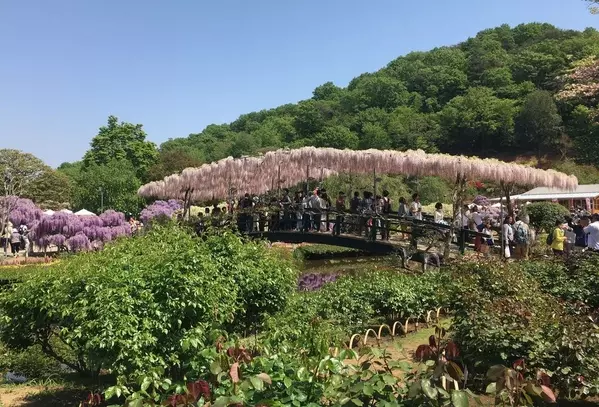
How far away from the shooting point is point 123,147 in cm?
6475

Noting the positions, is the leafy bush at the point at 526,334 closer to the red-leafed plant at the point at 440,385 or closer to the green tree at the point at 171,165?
the red-leafed plant at the point at 440,385

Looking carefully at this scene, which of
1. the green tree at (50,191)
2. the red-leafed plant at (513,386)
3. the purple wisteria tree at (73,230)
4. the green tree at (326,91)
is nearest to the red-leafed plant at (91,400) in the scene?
the red-leafed plant at (513,386)

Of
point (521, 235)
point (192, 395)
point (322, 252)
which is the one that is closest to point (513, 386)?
point (192, 395)

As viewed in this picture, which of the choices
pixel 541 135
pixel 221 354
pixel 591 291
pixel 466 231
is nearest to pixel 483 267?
pixel 591 291

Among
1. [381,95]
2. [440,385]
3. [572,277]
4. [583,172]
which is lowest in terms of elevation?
[572,277]

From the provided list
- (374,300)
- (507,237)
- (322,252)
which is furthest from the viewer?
(322,252)

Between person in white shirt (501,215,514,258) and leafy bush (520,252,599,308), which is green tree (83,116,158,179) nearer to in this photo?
person in white shirt (501,215,514,258)

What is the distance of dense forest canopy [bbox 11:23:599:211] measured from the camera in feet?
161

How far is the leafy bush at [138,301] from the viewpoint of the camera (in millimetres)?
4645

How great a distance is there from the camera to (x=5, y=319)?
591 cm

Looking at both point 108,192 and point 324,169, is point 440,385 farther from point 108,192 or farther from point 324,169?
point 108,192

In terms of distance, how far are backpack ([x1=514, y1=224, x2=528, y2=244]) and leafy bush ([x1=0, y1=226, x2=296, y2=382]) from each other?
9.23 metres

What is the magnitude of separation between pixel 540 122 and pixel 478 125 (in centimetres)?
673

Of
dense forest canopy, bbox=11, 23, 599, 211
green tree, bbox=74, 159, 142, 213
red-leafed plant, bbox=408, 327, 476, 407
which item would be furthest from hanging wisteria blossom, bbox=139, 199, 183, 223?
red-leafed plant, bbox=408, 327, 476, 407
